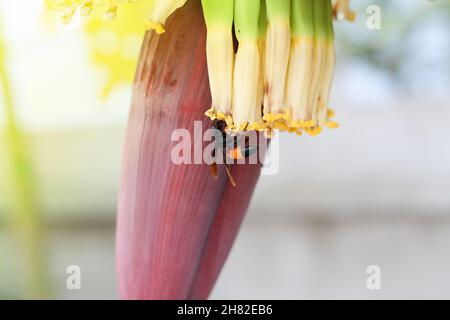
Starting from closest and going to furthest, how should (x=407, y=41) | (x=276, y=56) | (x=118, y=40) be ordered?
(x=276, y=56), (x=118, y=40), (x=407, y=41)

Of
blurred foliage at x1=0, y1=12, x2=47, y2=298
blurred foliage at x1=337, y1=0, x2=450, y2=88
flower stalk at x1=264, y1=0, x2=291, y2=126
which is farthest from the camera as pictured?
blurred foliage at x1=337, y1=0, x2=450, y2=88

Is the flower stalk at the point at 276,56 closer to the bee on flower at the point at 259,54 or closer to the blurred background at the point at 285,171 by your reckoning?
the bee on flower at the point at 259,54

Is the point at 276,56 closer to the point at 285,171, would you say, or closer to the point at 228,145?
the point at 228,145

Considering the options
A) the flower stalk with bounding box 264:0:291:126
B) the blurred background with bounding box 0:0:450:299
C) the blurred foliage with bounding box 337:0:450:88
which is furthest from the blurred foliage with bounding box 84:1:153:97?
the blurred foliage with bounding box 337:0:450:88

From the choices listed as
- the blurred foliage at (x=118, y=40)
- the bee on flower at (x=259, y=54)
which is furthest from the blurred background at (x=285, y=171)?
the bee on flower at (x=259, y=54)

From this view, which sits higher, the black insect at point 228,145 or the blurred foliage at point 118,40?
the blurred foliage at point 118,40

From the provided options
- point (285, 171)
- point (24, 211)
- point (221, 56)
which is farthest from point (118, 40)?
point (285, 171)

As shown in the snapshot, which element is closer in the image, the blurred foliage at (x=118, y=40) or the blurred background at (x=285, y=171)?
the blurred foliage at (x=118, y=40)

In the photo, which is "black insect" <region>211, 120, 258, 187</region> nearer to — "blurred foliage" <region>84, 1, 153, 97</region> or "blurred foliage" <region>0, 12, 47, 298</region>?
"blurred foliage" <region>84, 1, 153, 97</region>

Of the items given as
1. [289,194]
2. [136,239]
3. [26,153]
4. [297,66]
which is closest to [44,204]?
[26,153]
